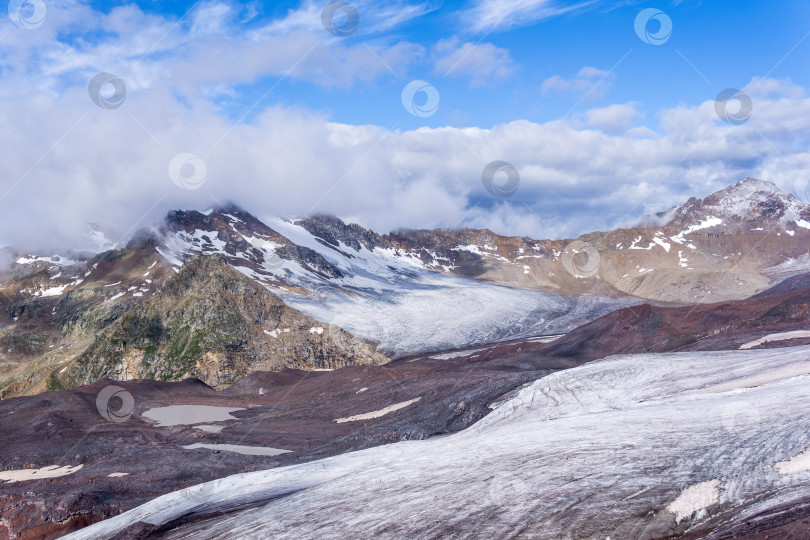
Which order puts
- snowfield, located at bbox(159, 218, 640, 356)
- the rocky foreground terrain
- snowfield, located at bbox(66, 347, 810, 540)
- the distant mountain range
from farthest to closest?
snowfield, located at bbox(159, 218, 640, 356)
the distant mountain range
the rocky foreground terrain
snowfield, located at bbox(66, 347, 810, 540)

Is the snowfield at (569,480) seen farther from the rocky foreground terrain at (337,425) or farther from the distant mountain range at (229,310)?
the distant mountain range at (229,310)

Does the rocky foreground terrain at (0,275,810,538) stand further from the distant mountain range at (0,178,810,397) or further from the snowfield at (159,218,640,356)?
the snowfield at (159,218,640,356)

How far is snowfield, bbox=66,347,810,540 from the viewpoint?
11523 mm

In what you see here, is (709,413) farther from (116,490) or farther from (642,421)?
(116,490)

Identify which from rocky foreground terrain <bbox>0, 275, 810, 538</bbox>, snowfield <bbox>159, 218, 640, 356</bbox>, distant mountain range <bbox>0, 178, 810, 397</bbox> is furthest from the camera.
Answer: snowfield <bbox>159, 218, 640, 356</bbox>

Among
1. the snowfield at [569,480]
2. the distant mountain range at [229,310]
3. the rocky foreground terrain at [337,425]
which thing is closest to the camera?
the snowfield at [569,480]

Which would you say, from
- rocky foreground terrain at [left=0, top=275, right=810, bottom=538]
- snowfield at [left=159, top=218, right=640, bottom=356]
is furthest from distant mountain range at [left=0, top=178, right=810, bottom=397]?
rocky foreground terrain at [left=0, top=275, right=810, bottom=538]

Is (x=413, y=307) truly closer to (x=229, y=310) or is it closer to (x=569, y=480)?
(x=229, y=310)

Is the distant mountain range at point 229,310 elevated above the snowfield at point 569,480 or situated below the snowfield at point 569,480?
above

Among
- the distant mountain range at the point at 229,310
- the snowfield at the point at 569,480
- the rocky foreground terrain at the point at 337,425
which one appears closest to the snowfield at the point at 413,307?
the distant mountain range at the point at 229,310

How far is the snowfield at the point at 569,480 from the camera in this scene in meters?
11.5

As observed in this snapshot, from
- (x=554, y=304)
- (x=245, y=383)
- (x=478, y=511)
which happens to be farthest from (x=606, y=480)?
(x=554, y=304)

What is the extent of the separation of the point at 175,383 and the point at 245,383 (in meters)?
8.35

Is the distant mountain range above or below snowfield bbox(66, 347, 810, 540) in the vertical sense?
above
